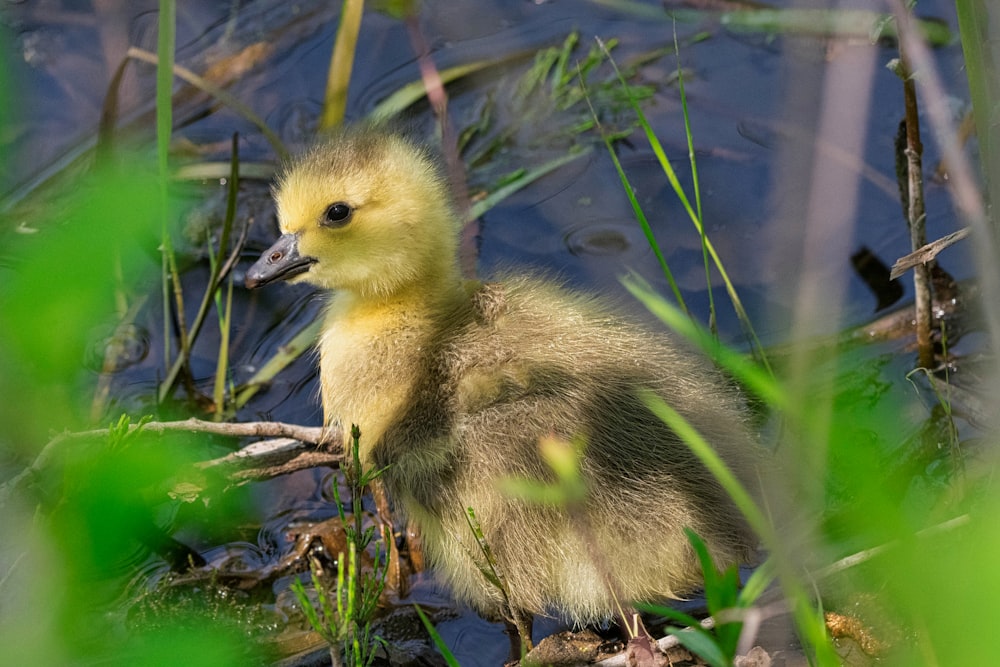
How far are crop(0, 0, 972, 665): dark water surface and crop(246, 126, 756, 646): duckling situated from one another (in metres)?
0.35

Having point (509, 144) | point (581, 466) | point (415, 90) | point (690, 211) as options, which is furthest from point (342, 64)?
point (581, 466)

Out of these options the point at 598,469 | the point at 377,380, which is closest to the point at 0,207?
the point at 377,380

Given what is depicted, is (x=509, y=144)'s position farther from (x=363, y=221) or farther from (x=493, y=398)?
(x=493, y=398)

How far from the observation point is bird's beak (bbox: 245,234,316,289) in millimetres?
2180

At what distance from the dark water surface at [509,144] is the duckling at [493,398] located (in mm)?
352

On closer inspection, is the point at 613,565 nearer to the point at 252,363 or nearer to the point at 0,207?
the point at 0,207

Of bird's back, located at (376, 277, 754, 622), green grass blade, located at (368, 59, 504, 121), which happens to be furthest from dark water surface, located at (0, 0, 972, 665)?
bird's back, located at (376, 277, 754, 622)

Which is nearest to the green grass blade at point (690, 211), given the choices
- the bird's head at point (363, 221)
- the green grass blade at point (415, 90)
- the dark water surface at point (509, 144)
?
the dark water surface at point (509, 144)

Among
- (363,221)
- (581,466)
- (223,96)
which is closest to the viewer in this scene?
(581,466)

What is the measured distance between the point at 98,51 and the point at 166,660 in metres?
2.75

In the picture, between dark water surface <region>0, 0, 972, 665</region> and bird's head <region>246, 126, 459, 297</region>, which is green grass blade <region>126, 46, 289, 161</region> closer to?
dark water surface <region>0, 0, 972, 665</region>

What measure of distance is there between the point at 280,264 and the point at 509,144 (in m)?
1.14

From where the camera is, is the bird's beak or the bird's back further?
the bird's beak

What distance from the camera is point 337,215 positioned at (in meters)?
2.15
